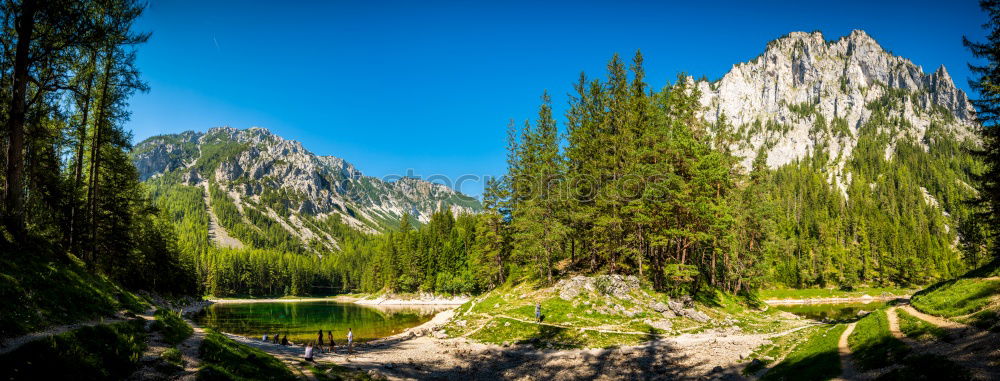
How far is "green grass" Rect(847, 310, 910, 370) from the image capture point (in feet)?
50.8

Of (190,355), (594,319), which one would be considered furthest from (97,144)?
(594,319)

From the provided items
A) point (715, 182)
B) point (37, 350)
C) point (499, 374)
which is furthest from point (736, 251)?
point (37, 350)

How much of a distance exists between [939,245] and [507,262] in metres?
147

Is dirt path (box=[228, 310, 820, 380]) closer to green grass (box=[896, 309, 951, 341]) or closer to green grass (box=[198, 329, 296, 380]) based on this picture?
green grass (box=[198, 329, 296, 380])

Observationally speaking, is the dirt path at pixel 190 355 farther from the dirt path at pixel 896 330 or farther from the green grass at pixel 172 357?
the dirt path at pixel 896 330

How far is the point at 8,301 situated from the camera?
11.8 meters

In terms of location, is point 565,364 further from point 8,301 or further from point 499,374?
point 8,301

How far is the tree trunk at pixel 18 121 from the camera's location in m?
17.0

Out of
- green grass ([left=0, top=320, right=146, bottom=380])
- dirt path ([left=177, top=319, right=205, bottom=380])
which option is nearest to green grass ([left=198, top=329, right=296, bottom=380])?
dirt path ([left=177, top=319, right=205, bottom=380])

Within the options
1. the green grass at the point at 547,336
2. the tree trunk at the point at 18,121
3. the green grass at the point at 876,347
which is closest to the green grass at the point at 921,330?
the green grass at the point at 876,347

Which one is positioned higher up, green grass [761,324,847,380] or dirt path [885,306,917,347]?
dirt path [885,306,917,347]

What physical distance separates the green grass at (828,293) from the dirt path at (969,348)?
95.7m

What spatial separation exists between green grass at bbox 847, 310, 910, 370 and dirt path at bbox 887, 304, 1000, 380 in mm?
459

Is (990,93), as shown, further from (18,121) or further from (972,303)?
(18,121)
